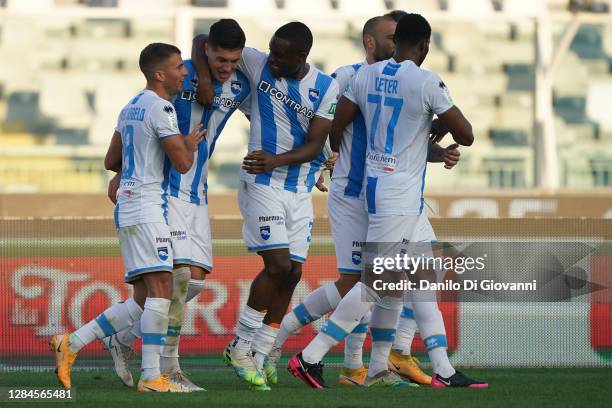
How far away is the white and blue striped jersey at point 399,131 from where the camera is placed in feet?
24.0

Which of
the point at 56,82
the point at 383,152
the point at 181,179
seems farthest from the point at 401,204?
the point at 56,82

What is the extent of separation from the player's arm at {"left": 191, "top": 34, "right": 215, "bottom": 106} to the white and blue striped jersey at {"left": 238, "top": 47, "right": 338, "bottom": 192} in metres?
0.29

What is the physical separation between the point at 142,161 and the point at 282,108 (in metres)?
1.03

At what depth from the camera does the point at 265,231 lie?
775 centimetres

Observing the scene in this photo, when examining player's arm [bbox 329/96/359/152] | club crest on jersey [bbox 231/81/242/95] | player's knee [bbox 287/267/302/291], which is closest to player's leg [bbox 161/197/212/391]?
player's knee [bbox 287/267/302/291]

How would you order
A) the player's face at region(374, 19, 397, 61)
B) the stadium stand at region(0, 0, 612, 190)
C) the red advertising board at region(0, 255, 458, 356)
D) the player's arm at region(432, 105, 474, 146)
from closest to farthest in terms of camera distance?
the player's arm at region(432, 105, 474, 146) < the player's face at region(374, 19, 397, 61) < the red advertising board at region(0, 255, 458, 356) < the stadium stand at region(0, 0, 612, 190)

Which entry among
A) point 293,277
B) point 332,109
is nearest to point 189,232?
point 293,277

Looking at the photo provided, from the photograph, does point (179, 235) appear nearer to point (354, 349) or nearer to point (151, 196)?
point (151, 196)

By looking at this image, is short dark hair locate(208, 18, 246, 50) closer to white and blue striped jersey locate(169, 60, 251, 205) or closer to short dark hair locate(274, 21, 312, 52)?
short dark hair locate(274, 21, 312, 52)

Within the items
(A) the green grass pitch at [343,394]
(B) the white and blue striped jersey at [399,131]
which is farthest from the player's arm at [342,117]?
(A) the green grass pitch at [343,394]

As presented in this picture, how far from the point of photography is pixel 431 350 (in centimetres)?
739

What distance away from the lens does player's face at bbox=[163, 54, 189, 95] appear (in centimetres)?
736

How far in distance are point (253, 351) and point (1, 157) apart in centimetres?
2686

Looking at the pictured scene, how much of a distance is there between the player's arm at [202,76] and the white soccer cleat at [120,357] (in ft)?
5.16
